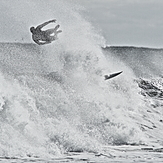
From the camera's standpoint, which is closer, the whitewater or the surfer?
the whitewater

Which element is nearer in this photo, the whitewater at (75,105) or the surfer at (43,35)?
the whitewater at (75,105)

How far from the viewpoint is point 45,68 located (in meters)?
19.3

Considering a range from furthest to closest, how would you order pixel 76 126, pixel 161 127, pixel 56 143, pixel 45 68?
1. pixel 45 68
2. pixel 161 127
3. pixel 76 126
4. pixel 56 143

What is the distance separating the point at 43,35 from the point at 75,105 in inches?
144

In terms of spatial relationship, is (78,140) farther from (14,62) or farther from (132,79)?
(14,62)

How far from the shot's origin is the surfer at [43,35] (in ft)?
57.2

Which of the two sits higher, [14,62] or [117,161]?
[117,161]

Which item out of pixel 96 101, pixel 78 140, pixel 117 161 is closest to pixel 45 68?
pixel 96 101

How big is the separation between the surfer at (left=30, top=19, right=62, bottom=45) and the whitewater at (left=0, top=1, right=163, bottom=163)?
0.74m

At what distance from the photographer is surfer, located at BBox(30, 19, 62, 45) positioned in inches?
687

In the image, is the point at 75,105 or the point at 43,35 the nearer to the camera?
the point at 75,105

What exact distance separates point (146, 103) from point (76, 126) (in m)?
4.88

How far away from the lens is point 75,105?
15.2 m

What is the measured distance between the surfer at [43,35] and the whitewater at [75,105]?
744 mm
